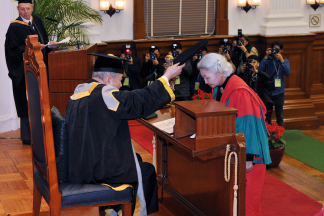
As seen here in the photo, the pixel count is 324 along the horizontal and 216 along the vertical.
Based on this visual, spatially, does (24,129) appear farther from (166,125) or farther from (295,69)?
(295,69)

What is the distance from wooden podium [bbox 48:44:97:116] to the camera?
4.97 meters

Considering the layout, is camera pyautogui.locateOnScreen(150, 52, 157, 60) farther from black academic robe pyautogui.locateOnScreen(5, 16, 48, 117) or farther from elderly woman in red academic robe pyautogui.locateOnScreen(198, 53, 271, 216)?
elderly woman in red academic robe pyautogui.locateOnScreen(198, 53, 271, 216)

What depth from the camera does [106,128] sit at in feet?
8.70

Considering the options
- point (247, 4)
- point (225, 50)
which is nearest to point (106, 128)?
point (225, 50)

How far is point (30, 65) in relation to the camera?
263 centimetres

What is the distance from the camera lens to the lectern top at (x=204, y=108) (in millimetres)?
2479

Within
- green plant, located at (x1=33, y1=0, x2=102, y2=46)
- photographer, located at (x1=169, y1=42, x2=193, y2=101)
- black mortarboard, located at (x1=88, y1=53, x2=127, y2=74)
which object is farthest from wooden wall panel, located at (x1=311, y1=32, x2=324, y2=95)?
black mortarboard, located at (x1=88, y1=53, x2=127, y2=74)

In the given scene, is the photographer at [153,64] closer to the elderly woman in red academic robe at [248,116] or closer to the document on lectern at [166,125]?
the document on lectern at [166,125]

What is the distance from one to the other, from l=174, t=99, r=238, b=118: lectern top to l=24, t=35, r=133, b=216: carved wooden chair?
2.20 ft

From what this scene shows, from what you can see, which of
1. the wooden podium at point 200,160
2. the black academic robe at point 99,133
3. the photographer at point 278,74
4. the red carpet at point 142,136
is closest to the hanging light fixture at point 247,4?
the photographer at point 278,74

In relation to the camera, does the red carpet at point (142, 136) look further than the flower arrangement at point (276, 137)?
Yes

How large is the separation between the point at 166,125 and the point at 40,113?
1.00m

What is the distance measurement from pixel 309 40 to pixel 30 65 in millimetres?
6447

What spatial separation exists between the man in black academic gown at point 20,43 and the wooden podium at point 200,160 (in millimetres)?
2474
